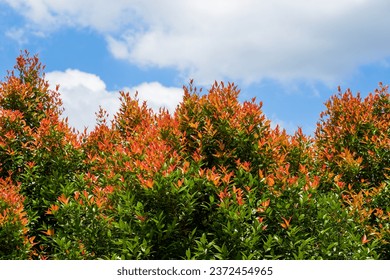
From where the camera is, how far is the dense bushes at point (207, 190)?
7.86m

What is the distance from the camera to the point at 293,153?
1071 cm

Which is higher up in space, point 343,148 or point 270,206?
point 343,148

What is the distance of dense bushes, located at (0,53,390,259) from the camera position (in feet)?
25.8

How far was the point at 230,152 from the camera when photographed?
8625mm

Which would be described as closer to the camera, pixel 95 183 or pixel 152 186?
pixel 152 186

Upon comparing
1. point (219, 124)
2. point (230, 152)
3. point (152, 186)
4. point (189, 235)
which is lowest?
point (189, 235)

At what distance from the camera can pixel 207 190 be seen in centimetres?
815

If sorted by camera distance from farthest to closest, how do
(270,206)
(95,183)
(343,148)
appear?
(343,148) → (95,183) → (270,206)

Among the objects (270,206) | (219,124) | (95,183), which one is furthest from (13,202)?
(270,206)

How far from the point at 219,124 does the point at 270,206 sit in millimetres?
1684
